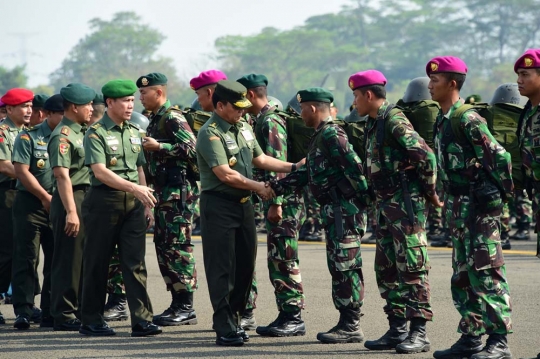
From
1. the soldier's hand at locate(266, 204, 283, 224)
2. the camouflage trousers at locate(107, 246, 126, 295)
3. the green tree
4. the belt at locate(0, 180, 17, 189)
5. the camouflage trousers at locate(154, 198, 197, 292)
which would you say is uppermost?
the green tree

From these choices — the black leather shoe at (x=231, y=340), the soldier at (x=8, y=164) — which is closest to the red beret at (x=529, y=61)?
the black leather shoe at (x=231, y=340)

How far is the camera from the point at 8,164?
9.40m

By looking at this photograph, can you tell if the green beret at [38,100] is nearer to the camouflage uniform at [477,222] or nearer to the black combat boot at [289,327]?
the black combat boot at [289,327]

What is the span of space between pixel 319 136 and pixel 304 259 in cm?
579

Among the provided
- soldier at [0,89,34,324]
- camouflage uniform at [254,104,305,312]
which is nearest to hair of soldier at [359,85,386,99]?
camouflage uniform at [254,104,305,312]

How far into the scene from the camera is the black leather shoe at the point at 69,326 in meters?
8.57

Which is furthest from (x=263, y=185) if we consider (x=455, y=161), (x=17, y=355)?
(x=17, y=355)

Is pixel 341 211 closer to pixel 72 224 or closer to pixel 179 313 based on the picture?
pixel 179 313

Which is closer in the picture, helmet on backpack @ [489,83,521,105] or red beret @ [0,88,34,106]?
red beret @ [0,88,34,106]

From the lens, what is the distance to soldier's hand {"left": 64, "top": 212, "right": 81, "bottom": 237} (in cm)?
837

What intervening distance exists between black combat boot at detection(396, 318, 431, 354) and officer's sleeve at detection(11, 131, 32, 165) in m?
3.66

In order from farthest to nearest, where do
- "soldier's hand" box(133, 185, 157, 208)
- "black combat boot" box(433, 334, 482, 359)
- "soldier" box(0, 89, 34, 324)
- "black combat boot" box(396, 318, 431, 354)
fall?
"soldier" box(0, 89, 34, 324) → "soldier's hand" box(133, 185, 157, 208) → "black combat boot" box(396, 318, 431, 354) → "black combat boot" box(433, 334, 482, 359)

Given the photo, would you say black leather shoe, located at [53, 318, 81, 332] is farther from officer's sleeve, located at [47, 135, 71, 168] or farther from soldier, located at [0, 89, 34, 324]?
officer's sleeve, located at [47, 135, 71, 168]

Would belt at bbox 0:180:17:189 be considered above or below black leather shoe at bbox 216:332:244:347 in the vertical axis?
above
